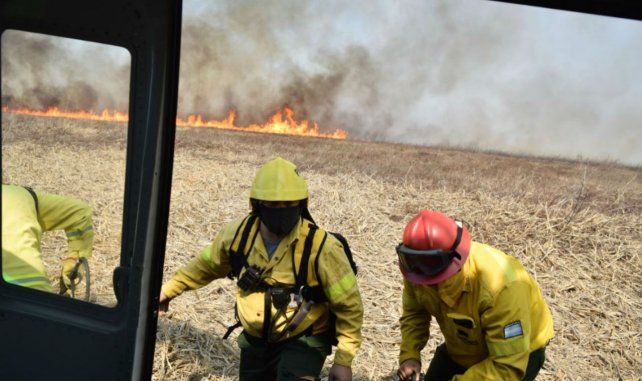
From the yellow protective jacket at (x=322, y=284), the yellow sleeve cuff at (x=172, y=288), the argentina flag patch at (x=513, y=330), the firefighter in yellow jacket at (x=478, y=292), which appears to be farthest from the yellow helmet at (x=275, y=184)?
the argentina flag patch at (x=513, y=330)

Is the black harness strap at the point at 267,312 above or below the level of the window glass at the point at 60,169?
below

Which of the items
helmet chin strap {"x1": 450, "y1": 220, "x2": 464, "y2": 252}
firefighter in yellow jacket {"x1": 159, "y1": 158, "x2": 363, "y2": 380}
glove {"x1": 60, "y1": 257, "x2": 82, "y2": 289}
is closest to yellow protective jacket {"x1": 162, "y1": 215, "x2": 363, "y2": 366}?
firefighter in yellow jacket {"x1": 159, "y1": 158, "x2": 363, "y2": 380}

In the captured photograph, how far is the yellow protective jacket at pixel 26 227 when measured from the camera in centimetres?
275

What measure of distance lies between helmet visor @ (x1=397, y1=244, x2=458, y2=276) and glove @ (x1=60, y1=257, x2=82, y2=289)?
65.5 inches

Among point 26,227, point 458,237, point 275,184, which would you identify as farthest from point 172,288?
point 458,237

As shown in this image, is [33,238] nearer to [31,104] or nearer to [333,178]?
[31,104]

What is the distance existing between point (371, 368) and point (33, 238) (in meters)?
3.78

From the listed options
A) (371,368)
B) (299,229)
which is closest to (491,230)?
(371,368)

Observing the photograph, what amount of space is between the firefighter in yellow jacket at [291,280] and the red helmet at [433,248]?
1.63ft

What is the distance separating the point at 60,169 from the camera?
274cm

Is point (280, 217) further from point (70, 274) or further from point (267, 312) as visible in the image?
point (70, 274)

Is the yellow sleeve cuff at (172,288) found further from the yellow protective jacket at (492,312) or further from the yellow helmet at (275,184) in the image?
the yellow protective jacket at (492,312)

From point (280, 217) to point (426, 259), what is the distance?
0.88 metres

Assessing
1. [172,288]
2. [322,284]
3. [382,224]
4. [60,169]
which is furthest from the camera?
[382,224]
